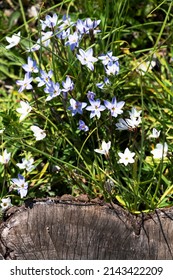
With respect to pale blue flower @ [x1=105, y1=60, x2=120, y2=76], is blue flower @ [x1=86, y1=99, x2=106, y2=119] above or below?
below

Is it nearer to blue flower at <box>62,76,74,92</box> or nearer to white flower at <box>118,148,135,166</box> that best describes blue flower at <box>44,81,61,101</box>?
blue flower at <box>62,76,74,92</box>

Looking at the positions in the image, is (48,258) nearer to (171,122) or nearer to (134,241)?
(134,241)

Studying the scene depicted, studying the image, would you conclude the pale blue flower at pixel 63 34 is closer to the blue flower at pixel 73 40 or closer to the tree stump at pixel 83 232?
the blue flower at pixel 73 40

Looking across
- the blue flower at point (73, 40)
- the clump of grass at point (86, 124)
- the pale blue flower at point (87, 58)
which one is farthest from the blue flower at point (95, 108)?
the blue flower at point (73, 40)

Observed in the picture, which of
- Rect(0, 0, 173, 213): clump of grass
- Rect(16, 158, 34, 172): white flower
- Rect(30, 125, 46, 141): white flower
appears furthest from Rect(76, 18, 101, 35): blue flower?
Rect(16, 158, 34, 172): white flower

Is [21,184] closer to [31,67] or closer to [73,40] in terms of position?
[31,67]

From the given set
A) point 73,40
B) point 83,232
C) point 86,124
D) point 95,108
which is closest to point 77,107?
point 95,108

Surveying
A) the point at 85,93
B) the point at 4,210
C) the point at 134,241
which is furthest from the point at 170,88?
the point at 4,210
